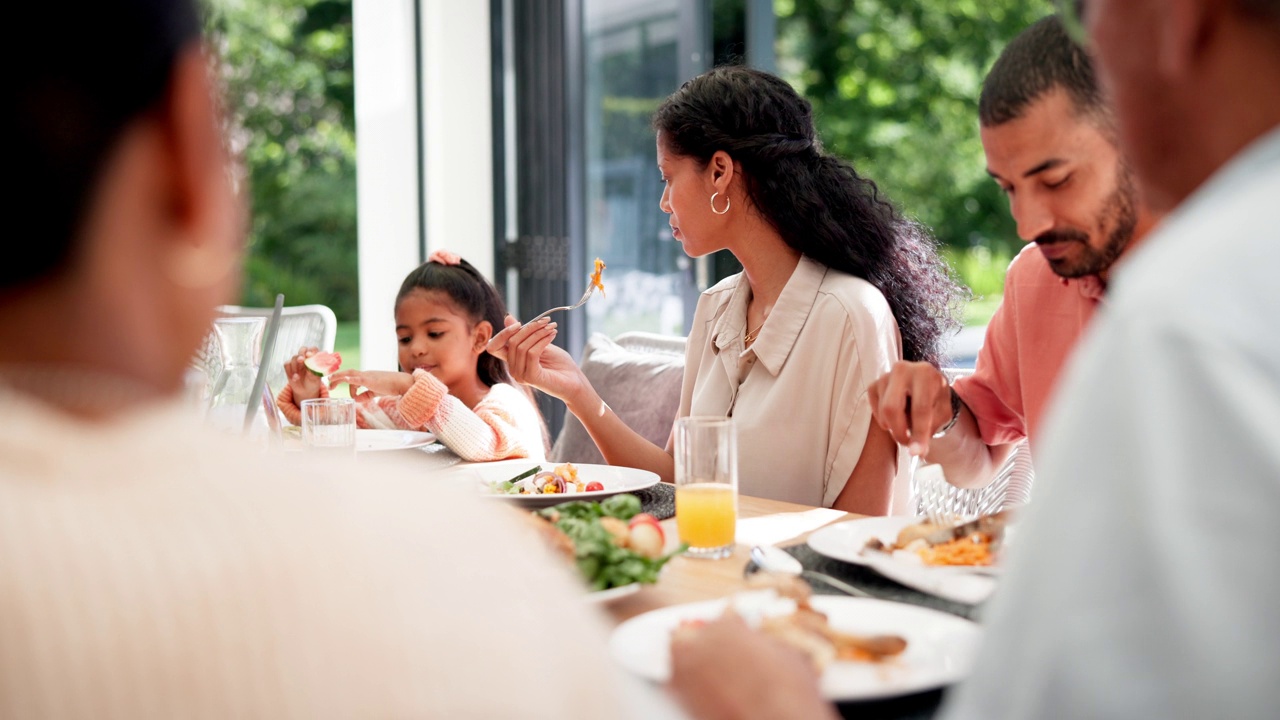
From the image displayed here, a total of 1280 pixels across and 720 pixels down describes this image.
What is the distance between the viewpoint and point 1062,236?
4.85ft

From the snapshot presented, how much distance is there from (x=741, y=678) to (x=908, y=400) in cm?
102

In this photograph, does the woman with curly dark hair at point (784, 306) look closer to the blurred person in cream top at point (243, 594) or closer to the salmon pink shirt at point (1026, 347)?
the salmon pink shirt at point (1026, 347)

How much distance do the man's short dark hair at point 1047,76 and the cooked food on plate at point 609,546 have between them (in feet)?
2.36

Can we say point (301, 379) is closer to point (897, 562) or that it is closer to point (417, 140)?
point (897, 562)

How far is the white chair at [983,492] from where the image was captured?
6.49ft

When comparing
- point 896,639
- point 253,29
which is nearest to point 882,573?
point 896,639

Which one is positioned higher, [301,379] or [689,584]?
[301,379]

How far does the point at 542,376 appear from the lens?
7.26 ft

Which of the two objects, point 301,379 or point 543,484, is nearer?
point 543,484

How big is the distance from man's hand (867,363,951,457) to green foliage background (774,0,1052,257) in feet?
36.2

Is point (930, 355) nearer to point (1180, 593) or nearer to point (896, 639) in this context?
point (896, 639)

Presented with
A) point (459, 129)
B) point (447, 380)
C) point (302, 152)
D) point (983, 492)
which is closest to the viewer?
point (983, 492)

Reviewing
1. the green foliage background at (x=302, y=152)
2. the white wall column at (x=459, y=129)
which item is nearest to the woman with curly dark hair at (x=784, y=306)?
the white wall column at (x=459, y=129)

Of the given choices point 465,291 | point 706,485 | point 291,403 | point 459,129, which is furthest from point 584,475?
point 459,129
